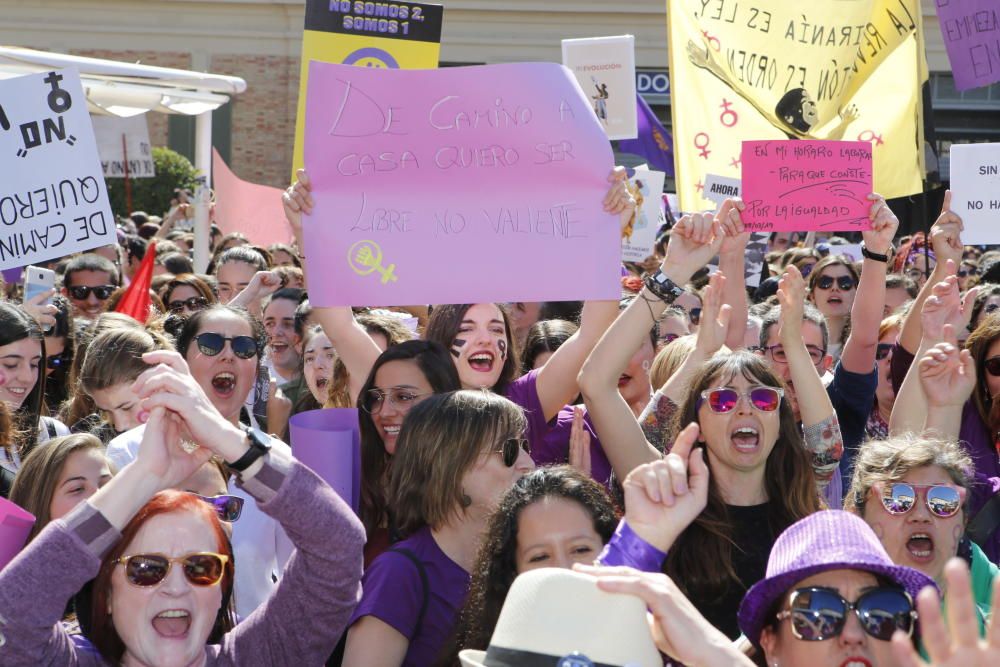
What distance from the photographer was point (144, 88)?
11.0 metres

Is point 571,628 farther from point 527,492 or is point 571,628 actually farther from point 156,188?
point 156,188

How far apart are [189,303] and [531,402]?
288 cm

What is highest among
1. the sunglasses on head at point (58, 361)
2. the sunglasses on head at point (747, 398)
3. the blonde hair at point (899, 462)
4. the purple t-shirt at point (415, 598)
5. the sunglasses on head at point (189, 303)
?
the sunglasses on head at point (747, 398)

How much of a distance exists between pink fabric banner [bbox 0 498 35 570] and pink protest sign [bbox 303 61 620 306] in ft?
5.29

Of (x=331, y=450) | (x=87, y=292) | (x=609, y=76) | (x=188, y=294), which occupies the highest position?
(x=609, y=76)

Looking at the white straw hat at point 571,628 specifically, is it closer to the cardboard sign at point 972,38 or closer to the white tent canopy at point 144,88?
the cardboard sign at point 972,38

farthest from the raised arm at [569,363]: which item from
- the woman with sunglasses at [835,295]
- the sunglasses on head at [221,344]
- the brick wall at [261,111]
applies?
the brick wall at [261,111]

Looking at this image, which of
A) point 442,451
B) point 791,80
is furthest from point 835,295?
point 442,451

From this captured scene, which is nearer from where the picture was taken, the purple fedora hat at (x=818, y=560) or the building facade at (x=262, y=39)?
the purple fedora hat at (x=818, y=560)

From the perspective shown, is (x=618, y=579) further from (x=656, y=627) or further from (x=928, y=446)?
(x=928, y=446)

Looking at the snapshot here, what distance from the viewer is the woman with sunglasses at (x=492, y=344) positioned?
4363mm

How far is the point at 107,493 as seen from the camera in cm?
273

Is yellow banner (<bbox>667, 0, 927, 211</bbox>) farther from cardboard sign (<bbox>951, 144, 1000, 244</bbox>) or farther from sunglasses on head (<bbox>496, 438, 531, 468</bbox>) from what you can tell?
sunglasses on head (<bbox>496, 438, 531, 468</bbox>)

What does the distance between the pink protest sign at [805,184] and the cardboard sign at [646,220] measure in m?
3.85
